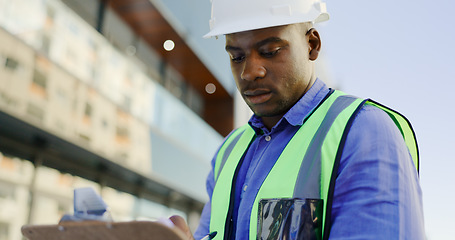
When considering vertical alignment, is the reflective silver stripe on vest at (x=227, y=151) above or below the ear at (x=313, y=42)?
below

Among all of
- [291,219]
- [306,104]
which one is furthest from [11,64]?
[291,219]

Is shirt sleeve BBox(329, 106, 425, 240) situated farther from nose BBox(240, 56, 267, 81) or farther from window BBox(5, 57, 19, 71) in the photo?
window BBox(5, 57, 19, 71)

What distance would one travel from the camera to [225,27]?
1741 mm

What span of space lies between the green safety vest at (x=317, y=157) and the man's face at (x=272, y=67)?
126 mm

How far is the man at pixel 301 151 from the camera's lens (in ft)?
3.94

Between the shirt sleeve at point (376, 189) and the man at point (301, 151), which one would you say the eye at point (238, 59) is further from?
the shirt sleeve at point (376, 189)

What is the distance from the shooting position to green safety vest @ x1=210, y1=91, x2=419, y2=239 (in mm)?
1286

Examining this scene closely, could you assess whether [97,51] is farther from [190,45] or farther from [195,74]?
[195,74]

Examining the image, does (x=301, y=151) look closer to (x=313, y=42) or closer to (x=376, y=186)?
(x=376, y=186)

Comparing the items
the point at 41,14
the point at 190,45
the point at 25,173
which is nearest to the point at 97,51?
the point at 41,14

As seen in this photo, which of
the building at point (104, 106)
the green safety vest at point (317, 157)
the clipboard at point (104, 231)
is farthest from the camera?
the building at point (104, 106)

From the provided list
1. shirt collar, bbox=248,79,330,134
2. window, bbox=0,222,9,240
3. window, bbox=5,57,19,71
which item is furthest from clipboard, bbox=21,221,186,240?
window, bbox=0,222,9,240

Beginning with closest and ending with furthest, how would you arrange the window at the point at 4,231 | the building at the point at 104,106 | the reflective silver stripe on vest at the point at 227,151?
1. the reflective silver stripe on vest at the point at 227,151
2. the window at the point at 4,231
3. the building at the point at 104,106

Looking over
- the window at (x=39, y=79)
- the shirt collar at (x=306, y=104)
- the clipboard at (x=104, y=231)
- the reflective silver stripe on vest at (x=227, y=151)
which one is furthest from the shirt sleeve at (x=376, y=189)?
the window at (x=39, y=79)
